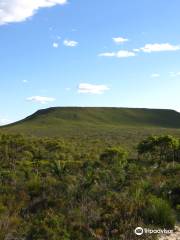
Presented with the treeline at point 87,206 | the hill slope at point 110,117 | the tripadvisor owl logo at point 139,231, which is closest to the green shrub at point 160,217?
the treeline at point 87,206

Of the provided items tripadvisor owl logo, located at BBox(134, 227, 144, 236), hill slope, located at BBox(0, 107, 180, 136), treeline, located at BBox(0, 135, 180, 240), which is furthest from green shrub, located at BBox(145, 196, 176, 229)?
hill slope, located at BBox(0, 107, 180, 136)

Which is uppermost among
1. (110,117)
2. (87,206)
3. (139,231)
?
(110,117)

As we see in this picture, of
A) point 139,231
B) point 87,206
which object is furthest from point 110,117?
point 139,231

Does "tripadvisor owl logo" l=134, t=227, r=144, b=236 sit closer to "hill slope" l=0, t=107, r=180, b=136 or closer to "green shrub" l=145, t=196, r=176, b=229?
"green shrub" l=145, t=196, r=176, b=229

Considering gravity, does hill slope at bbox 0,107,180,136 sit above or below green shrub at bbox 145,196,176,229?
above

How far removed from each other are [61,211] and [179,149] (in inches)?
744

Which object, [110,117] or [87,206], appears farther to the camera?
[110,117]

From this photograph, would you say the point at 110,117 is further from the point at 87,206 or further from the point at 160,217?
the point at 160,217

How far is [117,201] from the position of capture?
9.38 m

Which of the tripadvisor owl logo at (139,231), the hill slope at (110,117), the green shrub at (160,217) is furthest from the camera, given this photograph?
the hill slope at (110,117)

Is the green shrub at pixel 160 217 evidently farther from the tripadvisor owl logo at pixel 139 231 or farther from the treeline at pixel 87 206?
the tripadvisor owl logo at pixel 139 231

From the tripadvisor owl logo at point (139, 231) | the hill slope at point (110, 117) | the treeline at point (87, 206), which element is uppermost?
the hill slope at point (110, 117)

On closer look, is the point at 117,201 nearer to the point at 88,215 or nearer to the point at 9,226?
the point at 88,215

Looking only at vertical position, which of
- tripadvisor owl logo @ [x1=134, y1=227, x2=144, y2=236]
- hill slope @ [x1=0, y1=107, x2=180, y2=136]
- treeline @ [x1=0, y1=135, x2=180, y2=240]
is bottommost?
tripadvisor owl logo @ [x1=134, y1=227, x2=144, y2=236]
